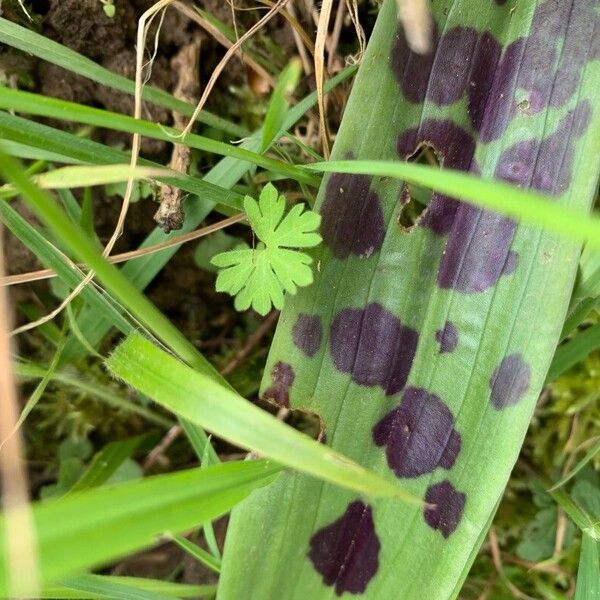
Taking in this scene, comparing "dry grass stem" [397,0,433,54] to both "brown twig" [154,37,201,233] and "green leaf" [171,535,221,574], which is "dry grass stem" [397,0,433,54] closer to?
"brown twig" [154,37,201,233]

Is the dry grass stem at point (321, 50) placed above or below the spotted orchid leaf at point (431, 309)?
above

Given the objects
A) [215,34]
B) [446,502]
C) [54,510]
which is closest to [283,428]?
[54,510]

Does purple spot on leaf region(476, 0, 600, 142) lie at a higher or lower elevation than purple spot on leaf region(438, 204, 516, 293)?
higher

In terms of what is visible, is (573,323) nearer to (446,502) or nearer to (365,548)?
(446,502)

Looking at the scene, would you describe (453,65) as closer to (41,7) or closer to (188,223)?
(188,223)

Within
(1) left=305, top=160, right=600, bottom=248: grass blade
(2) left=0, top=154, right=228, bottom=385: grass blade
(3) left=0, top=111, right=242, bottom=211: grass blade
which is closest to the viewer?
(1) left=305, top=160, right=600, bottom=248: grass blade

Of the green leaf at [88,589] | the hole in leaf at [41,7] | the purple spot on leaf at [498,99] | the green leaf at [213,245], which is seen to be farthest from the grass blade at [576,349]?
the hole in leaf at [41,7]

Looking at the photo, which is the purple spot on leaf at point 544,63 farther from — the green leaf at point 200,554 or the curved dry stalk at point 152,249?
the green leaf at point 200,554

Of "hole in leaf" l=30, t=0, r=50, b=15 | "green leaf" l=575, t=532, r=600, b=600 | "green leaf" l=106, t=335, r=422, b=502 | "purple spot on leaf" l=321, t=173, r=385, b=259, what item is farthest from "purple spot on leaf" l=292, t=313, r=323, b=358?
"hole in leaf" l=30, t=0, r=50, b=15

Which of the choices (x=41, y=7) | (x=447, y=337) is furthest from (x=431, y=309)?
(x=41, y=7)
